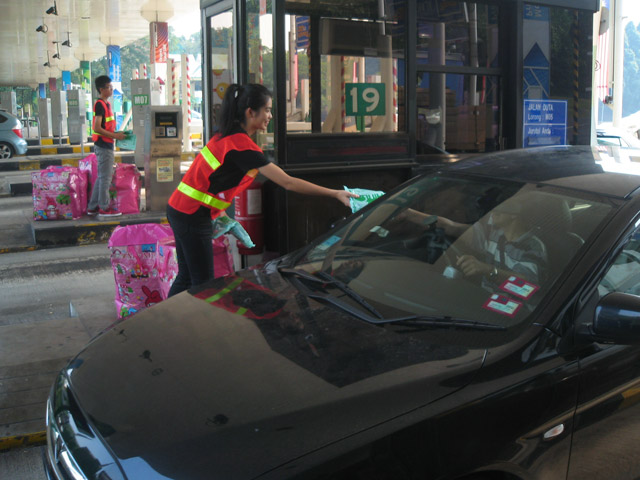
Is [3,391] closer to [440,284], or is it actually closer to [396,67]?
[440,284]

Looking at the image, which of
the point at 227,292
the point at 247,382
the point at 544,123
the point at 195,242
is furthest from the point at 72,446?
the point at 544,123

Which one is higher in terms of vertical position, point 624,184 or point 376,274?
point 624,184

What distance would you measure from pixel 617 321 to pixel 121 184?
28.8ft

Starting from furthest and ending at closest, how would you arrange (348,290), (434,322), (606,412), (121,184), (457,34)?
1. (121,184)
2. (457,34)
3. (348,290)
4. (434,322)
5. (606,412)

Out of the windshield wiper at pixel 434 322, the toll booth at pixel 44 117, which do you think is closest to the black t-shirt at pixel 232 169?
the windshield wiper at pixel 434 322

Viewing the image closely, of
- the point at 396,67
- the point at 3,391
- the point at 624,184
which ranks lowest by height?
the point at 3,391

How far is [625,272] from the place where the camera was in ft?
8.66

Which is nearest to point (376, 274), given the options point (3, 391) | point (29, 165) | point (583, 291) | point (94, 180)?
point (583, 291)

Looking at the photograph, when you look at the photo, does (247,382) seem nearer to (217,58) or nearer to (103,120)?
(217,58)

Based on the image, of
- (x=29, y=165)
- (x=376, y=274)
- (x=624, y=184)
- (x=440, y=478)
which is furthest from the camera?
(x=29, y=165)

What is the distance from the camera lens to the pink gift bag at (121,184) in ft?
32.9

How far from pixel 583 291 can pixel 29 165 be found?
18.4m

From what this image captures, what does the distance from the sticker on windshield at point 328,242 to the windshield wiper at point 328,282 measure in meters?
0.23

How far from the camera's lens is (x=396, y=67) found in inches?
232
